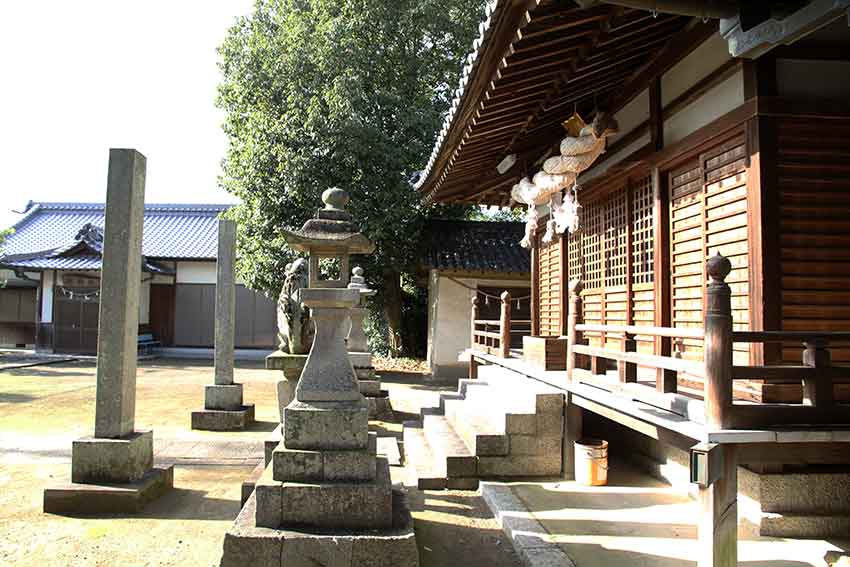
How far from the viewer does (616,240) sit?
25.2 feet

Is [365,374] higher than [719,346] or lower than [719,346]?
lower

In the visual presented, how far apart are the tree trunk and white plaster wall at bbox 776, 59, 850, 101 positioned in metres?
14.1

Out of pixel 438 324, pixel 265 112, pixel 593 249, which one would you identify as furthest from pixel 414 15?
pixel 593 249

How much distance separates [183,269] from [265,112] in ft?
34.3

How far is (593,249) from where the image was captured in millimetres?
8547

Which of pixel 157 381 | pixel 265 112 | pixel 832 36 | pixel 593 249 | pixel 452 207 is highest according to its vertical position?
pixel 265 112

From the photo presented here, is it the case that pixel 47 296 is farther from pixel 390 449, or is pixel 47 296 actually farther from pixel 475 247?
pixel 390 449

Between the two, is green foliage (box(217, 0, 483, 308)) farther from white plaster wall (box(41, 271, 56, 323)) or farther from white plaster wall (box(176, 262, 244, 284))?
white plaster wall (box(41, 271, 56, 323))

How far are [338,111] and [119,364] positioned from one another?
11.4 meters

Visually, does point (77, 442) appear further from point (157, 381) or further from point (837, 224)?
point (157, 381)

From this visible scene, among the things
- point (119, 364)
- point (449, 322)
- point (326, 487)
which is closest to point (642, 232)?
point (326, 487)

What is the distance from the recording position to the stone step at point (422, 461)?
22.2ft

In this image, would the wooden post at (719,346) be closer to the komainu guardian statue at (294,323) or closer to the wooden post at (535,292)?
the komainu guardian statue at (294,323)

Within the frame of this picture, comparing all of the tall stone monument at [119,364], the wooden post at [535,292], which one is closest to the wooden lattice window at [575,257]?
the wooden post at [535,292]
